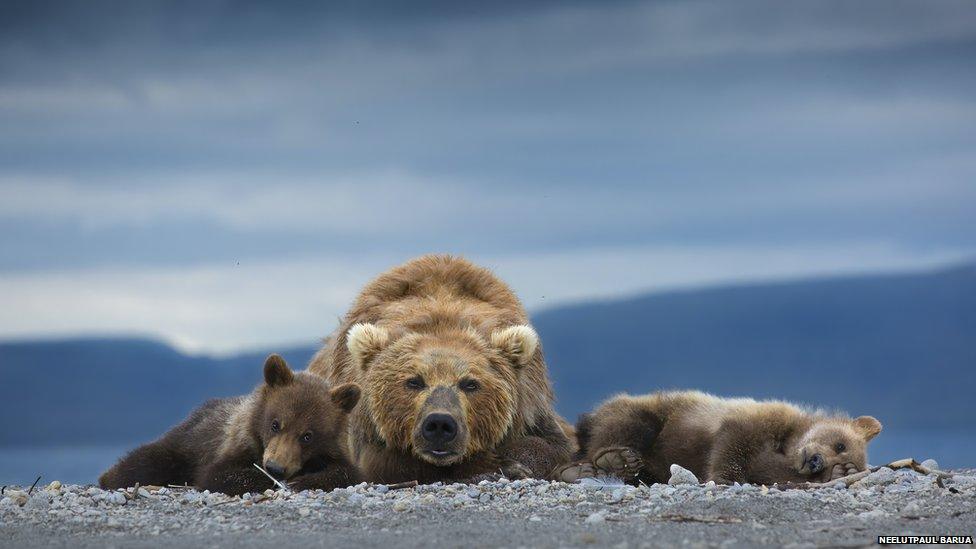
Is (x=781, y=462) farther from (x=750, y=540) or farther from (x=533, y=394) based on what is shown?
(x=750, y=540)

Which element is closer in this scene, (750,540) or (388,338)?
(750,540)

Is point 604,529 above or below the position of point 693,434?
below

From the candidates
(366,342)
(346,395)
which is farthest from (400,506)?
(366,342)

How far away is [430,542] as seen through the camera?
23.0 feet

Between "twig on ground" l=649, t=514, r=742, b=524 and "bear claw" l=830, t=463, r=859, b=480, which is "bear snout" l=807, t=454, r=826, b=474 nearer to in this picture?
"bear claw" l=830, t=463, r=859, b=480

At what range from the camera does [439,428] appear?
9.88 meters

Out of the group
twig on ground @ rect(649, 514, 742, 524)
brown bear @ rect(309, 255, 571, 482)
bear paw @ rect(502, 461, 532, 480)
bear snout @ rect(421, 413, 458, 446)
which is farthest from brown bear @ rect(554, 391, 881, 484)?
twig on ground @ rect(649, 514, 742, 524)

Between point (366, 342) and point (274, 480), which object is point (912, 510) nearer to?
point (274, 480)

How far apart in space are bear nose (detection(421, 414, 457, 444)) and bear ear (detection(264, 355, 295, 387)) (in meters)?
1.09

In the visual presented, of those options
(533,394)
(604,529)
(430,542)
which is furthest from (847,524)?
(533,394)

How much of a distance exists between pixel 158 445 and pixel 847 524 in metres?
5.59

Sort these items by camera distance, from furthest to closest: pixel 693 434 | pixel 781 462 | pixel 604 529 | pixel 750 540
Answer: pixel 693 434 < pixel 781 462 < pixel 604 529 < pixel 750 540

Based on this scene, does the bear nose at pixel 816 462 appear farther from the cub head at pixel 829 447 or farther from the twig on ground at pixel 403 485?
the twig on ground at pixel 403 485

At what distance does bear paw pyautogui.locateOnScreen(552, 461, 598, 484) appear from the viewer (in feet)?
34.5
